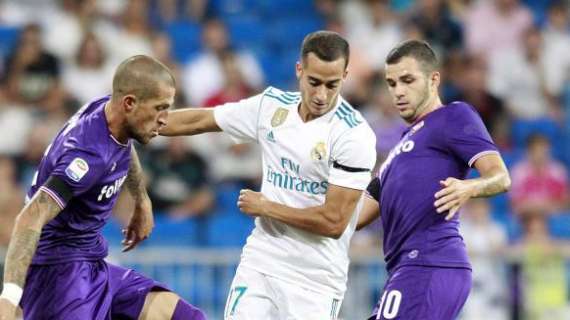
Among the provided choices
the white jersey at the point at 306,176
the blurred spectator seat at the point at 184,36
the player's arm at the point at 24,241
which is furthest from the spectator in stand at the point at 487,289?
the player's arm at the point at 24,241

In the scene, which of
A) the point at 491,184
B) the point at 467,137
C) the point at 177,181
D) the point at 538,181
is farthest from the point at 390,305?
the point at 538,181

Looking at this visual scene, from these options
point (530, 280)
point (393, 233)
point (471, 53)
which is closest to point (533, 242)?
point (530, 280)

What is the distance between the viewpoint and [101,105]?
6441mm

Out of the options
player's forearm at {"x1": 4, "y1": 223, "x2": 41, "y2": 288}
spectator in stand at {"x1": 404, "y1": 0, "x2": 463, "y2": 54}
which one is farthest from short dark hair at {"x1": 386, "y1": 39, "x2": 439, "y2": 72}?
spectator in stand at {"x1": 404, "y1": 0, "x2": 463, "y2": 54}

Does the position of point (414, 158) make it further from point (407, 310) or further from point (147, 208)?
point (147, 208)

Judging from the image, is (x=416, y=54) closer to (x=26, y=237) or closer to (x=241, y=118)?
(x=241, y=118)

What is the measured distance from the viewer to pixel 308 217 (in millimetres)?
6660

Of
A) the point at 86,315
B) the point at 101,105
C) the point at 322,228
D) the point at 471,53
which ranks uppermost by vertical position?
the point at 471,53

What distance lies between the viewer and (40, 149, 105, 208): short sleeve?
235 inches

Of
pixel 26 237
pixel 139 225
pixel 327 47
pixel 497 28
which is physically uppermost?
pixel 497 28

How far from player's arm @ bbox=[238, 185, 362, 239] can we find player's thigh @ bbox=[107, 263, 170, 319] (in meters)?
0.65

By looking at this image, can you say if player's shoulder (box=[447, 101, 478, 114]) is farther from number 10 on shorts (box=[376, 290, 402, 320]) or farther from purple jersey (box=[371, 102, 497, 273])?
number 10 on shorts (box=[376, 290, 402, 320])

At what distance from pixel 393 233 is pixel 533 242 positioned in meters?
4.72

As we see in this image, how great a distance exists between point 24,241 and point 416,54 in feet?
8.27
